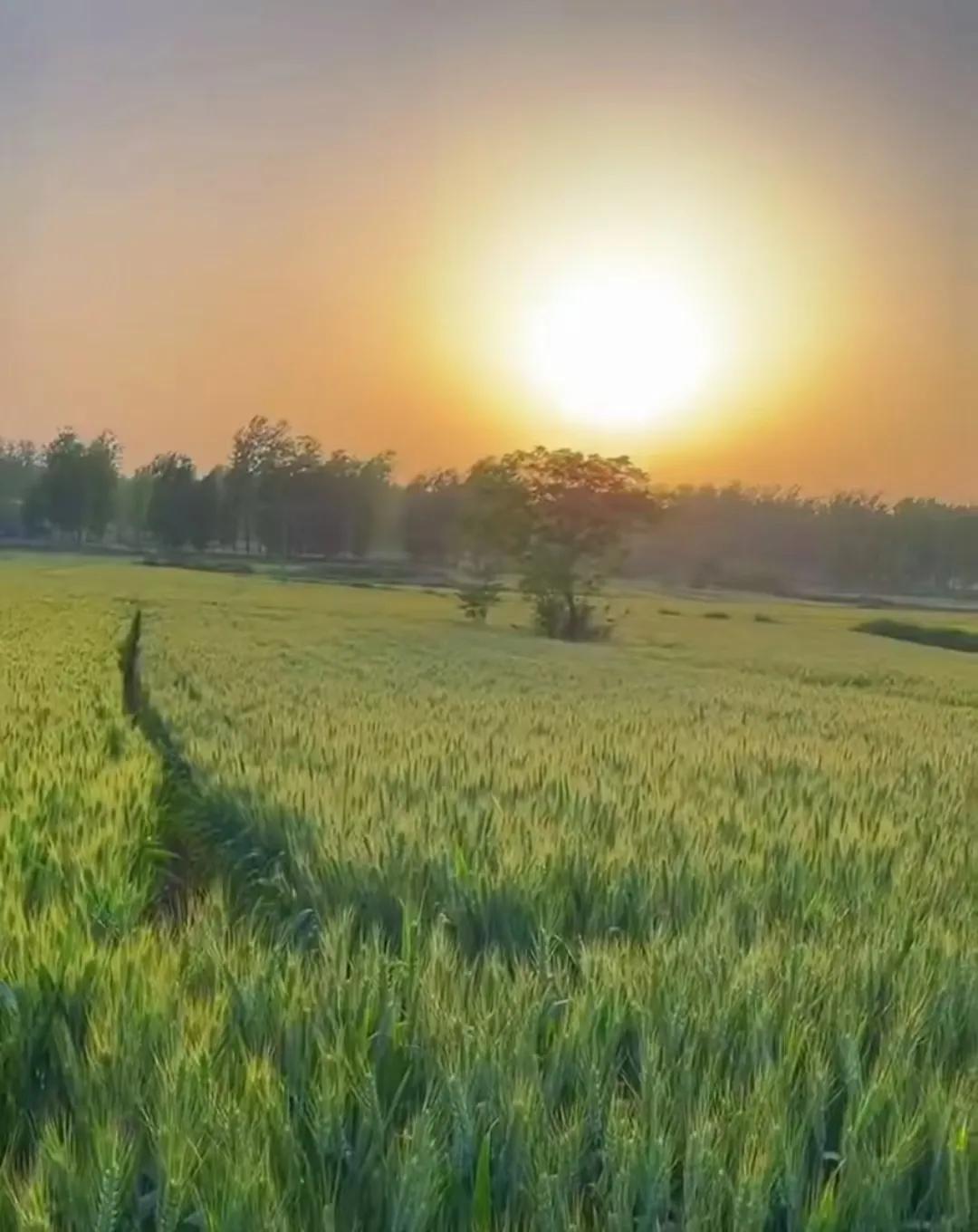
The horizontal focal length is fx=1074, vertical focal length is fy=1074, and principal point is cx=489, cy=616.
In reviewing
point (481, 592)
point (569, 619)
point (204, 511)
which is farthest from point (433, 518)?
point (204, 511)

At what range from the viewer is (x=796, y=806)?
4.49 meters

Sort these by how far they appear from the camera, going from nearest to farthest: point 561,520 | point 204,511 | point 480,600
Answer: point 561,520
point 480,600
point 204,511

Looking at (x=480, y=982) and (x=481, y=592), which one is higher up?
(x=481, y=592)

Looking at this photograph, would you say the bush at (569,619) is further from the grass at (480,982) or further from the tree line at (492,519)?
the grass at (480,982)

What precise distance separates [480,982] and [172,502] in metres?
48.8

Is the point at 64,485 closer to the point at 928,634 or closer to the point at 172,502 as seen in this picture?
the point at 172,502

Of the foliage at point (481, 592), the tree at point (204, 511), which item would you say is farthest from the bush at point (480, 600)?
the tree at point (204, 511)

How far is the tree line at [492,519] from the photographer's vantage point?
30109 mm

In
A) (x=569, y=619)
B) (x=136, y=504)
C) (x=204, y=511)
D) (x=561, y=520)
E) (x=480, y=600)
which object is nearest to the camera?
(x=561, y=520)

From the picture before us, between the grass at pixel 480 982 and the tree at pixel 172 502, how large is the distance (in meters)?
42.0

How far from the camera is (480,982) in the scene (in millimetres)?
2266

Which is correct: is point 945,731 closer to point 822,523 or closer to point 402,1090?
point 402,1090

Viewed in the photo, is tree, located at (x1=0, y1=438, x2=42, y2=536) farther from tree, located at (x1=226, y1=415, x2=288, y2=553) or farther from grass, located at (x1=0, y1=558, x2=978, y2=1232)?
grass, located at (x1=0, y1=558, x2=978, y2=1232)

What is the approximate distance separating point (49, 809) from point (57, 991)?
2.08m
